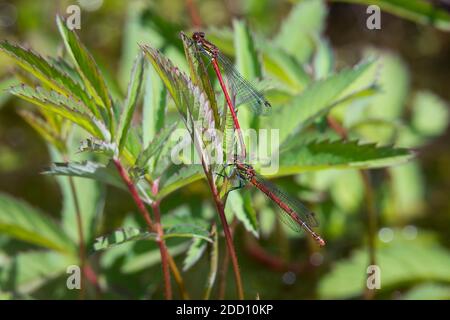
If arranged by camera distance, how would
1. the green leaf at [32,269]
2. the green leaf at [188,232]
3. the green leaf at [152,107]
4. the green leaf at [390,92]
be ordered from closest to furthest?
the green leaf at [188,232] < the green leaf at [152,107] < the green leaf at [32,269] < the green leaf at [390,92]

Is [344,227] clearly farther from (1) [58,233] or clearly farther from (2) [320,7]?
(1) [58,233]

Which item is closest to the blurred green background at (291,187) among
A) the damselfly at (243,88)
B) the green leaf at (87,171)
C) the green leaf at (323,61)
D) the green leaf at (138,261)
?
the green leaf at (138,261)

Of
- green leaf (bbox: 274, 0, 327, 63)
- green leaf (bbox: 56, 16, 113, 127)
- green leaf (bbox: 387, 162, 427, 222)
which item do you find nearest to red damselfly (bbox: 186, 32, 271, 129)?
green leaf (bbox: 56, 16, 113, 127)

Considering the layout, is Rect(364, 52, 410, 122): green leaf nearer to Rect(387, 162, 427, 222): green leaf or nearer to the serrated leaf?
Rect(387, 162, 427, 222): green leaf

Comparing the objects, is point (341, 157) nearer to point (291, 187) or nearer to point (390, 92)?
point (291, 187)

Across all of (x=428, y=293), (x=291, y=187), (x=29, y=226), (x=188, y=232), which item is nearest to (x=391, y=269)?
(x=428, y=293)

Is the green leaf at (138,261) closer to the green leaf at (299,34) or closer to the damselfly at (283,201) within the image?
the damselfly at (283,201)
